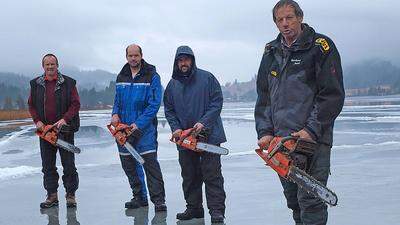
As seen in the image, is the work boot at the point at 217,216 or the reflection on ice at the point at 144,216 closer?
the work boot at the point at 217,216

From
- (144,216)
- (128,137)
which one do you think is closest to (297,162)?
(144,216)

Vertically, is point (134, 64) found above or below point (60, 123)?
above

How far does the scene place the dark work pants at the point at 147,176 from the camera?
5.95 metres

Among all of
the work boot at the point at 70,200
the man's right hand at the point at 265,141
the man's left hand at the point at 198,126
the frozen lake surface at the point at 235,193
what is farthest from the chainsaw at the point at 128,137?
the man's right hand at the point at 265,141

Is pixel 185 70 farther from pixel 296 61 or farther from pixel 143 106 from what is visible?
pixel 296 61

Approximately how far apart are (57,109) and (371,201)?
403 centimetres

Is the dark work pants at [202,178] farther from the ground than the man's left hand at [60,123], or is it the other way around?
the man's left hand at [60,123]

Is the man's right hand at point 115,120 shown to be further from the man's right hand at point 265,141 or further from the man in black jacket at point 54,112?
the man's right hand at point 265,141

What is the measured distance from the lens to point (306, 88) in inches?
143

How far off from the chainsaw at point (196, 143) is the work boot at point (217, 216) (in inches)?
24.9

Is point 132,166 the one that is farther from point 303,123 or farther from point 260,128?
point 303,123

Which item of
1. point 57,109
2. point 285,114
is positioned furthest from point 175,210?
point 285,114

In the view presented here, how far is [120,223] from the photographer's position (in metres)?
5.44

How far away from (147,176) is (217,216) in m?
1.16
